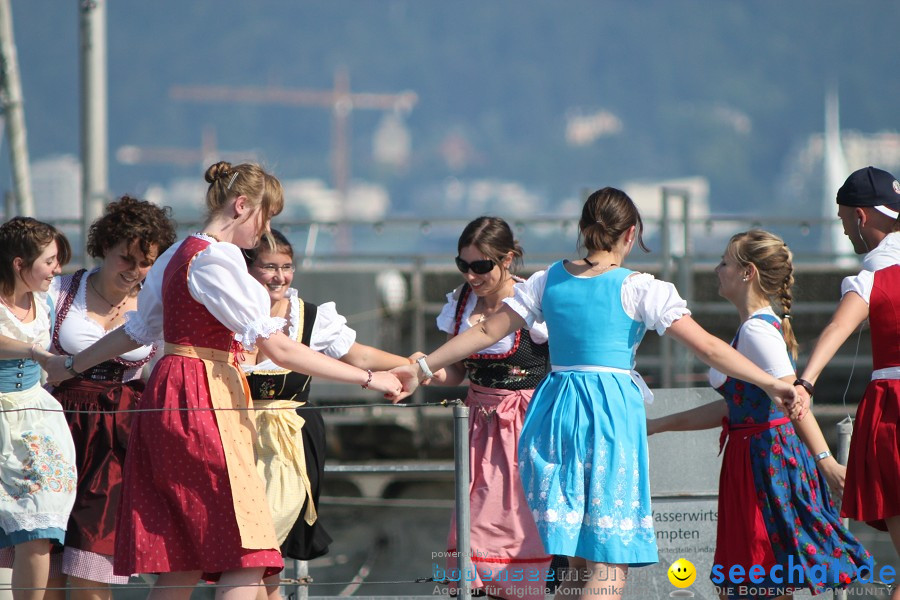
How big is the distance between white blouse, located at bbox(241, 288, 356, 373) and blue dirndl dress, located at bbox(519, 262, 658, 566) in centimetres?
95

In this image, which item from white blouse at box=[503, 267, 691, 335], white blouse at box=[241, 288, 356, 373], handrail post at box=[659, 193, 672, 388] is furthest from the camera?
handrail post at box=[659, 193, 672, 388]

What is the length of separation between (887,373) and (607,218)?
1.08 meters

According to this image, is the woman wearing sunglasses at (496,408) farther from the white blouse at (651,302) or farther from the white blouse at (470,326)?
the white blouse at (651,302)

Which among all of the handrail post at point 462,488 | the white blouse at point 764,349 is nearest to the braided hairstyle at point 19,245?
the handrail post at point 462,488

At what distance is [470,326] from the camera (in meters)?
4.53

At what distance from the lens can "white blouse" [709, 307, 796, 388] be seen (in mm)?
3857

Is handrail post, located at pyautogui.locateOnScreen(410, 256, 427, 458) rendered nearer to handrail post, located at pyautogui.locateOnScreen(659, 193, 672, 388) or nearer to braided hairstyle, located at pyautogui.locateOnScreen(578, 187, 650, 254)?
handrail post, located at pyautogui.locateOnScreen(659, 193, 672, 388)

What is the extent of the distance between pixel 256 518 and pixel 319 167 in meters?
185

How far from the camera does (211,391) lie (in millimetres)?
3424

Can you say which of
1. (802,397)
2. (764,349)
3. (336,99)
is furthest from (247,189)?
(336,99)

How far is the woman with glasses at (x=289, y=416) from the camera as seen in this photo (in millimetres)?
4133

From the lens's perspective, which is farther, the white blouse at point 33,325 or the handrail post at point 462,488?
the white blouse at point 33,325

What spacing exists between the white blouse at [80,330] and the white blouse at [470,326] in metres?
1.15

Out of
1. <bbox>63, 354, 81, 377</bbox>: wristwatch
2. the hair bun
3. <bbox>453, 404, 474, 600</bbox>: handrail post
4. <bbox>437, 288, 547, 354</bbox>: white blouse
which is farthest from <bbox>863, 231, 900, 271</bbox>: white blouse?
<bbox>63, 354, 81, 377</bbox>: wristwatch
